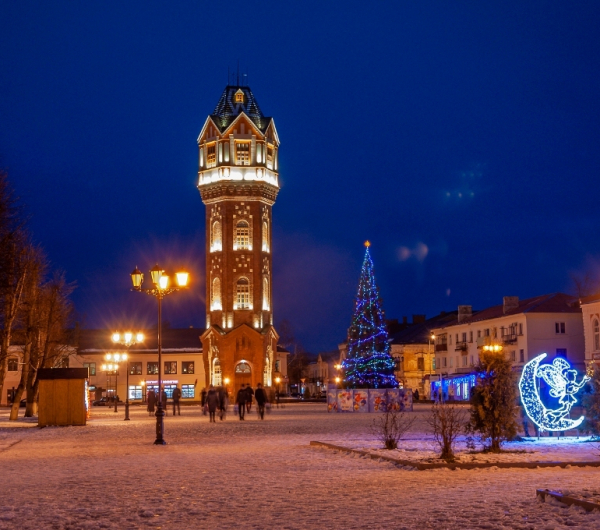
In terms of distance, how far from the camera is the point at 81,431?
3369 centimetres

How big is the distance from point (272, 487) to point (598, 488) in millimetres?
4845

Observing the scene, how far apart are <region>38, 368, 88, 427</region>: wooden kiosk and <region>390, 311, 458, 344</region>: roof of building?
67.1 m

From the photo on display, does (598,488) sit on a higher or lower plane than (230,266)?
lower

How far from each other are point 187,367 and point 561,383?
79656mm

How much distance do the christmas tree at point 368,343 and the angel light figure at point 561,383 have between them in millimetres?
32929

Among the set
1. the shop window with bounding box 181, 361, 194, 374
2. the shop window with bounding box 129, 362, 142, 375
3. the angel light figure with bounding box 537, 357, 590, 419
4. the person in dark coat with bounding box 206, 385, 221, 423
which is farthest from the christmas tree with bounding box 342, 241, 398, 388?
the shop window with bounding box 129, 362, 142, 375

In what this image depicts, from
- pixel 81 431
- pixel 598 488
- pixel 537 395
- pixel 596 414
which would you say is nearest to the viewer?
pixel 598 488

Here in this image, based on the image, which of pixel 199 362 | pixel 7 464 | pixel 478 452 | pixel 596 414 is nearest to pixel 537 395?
pixel 596 414

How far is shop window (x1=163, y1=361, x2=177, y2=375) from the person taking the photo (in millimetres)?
100625

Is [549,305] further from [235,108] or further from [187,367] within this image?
[187,367]

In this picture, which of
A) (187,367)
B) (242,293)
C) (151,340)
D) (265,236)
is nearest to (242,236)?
(265,236)

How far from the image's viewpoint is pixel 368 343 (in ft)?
190

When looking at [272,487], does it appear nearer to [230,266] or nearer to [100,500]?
[100,500]

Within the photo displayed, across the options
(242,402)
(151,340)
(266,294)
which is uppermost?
(266,294)
